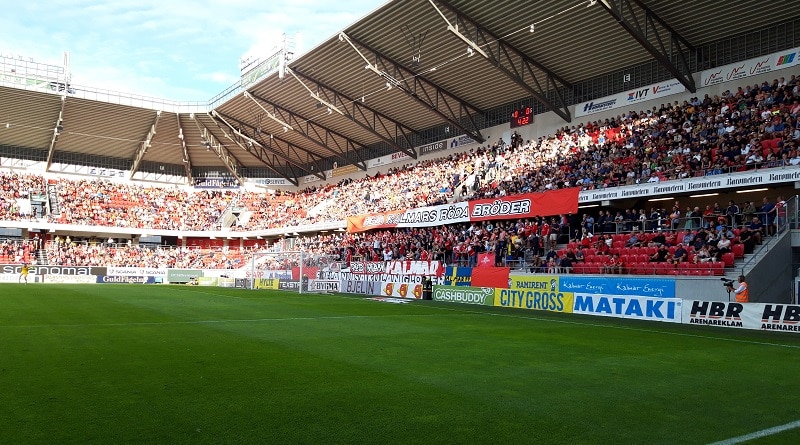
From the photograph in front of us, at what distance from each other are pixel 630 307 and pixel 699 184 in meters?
7.39

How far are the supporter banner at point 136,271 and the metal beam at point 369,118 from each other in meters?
20.6

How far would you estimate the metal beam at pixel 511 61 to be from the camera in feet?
101

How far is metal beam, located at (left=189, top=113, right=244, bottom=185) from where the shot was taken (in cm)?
5453

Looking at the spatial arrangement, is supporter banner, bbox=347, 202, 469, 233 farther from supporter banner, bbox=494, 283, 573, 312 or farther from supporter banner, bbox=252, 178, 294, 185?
supporter banner, bbox=252, 178, 294, 185

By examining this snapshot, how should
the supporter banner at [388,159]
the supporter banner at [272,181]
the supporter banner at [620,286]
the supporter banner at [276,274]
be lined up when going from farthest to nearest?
the supporter banner at [272,181] < the supporter banner at [388,159] < the supporter banner at [276,274] < the supporter banner at [620,286]

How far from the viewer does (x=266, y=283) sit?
4169 centimetres

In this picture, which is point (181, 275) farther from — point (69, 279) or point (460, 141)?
point (460, 141)

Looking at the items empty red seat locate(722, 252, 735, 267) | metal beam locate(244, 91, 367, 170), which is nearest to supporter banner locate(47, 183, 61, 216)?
metal beam locate(244, 91, 367, 170)

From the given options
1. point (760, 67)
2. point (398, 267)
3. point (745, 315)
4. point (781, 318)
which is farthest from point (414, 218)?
point (781, 318)

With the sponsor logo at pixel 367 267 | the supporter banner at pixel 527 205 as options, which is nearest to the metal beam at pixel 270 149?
the sponsor logo at pixel 367 267

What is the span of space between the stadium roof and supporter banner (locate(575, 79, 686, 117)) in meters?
0.83

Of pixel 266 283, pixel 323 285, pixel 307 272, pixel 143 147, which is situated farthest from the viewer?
pixel 143 147

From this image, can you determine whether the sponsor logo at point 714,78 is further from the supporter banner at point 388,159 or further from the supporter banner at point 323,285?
the supporter banner at point 388,159

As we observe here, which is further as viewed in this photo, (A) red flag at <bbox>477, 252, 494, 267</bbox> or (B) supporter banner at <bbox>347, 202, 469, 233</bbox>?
(B) supporter banner at <bbox>347, 202, 469, 233</bbox>
